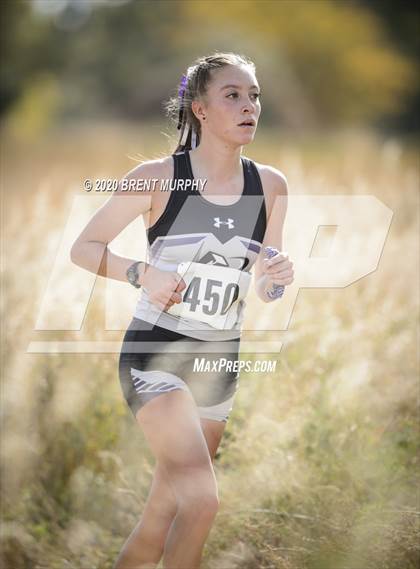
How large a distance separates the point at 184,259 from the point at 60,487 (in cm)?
189

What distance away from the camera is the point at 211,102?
117 inches

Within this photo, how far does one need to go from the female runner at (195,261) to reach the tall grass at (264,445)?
673 millimetres

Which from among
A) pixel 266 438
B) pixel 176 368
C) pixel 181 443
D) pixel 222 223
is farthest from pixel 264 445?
pixel 222 223

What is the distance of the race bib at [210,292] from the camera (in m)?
2.94

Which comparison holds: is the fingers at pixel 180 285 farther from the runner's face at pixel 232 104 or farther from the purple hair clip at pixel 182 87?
the purple hair clip at pixel 182 87

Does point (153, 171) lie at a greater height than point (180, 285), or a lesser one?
greater

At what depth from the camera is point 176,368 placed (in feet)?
9.52

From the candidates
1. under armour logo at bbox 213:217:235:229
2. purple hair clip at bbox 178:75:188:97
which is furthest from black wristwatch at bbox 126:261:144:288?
purple hair clip at bbox 178:75:188:97

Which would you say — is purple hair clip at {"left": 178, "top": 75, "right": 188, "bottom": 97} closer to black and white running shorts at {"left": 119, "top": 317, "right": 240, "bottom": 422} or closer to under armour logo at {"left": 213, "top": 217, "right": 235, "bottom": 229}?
under armour logo at {"left": 213, "top": 217, "right": 235, "bottom": 229}

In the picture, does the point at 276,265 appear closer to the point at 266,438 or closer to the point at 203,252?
the point at 203,252

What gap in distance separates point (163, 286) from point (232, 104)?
0.70 m

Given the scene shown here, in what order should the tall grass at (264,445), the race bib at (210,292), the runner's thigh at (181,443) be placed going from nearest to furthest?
the runner's thigh at (181,443) → the race bib at (210,292) → the tall grass at (264,445)

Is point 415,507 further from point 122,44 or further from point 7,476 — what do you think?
point 122,44

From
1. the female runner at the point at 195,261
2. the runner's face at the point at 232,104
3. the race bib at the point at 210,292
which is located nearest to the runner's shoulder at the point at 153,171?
the female runner at the point at 195,261
